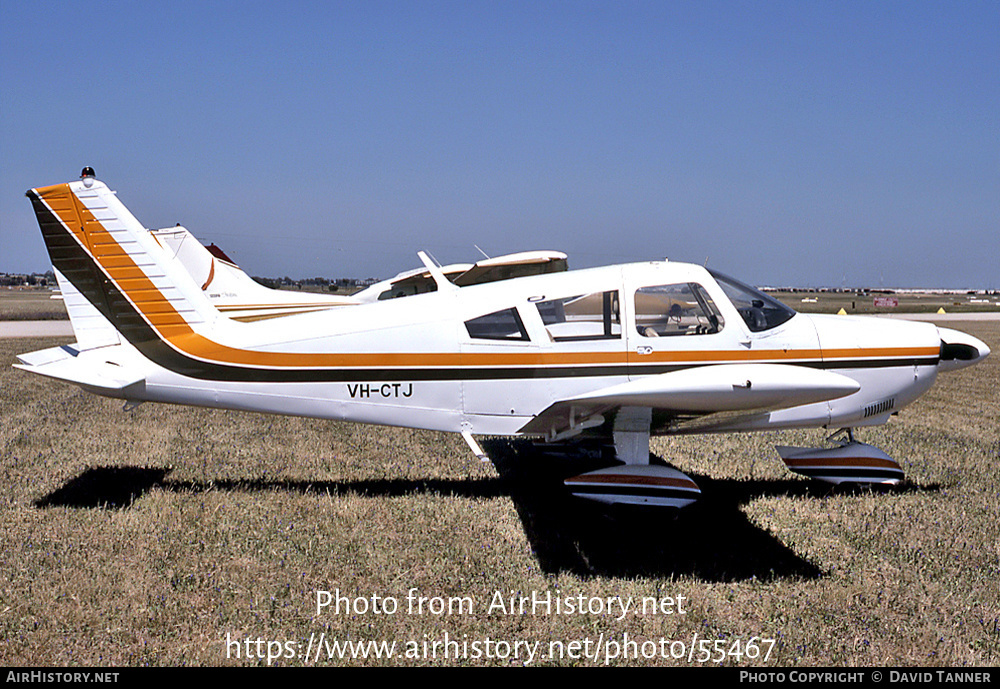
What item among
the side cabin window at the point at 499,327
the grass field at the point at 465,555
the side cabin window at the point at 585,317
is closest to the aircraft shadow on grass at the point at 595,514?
the grass field at the point at 465,555

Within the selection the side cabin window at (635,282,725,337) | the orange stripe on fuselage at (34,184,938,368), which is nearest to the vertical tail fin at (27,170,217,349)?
the orange stripe on fuselage at (34,184,938,368)

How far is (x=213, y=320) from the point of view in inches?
261

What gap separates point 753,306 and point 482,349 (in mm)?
2494

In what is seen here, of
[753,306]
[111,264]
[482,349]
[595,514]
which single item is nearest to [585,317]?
[482,349]

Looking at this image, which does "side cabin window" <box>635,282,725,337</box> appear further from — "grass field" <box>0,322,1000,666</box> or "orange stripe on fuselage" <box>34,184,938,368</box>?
"grass field" <box>0,322,1000,666</box>

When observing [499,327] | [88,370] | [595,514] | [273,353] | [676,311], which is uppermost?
[676,311]

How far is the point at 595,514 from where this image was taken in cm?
639

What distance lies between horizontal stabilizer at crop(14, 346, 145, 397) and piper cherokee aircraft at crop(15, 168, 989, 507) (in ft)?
0.05

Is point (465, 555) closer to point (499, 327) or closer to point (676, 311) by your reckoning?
point (499, 327)

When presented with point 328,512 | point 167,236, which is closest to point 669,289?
point 328,512

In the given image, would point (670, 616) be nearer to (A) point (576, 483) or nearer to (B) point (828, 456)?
(A) point (576, 483)

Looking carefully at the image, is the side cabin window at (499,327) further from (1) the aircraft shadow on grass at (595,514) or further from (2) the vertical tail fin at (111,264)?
(2) the vertical tail fin at (111,264)

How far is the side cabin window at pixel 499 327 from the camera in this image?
617 cm

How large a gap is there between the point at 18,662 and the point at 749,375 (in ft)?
15.8
